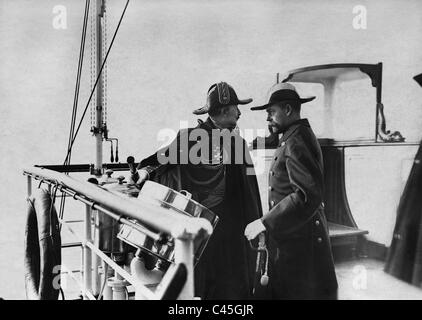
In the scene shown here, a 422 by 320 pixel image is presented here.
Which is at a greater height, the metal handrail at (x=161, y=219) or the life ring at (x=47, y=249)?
the metal handrail at (x=161, y=219)

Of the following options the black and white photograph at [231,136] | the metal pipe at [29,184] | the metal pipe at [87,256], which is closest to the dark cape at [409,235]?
the black and white photograph at [231,136]

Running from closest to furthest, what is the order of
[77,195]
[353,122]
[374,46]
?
[77,195] < [374,46] < [353,122]

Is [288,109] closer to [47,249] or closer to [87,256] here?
[87,256]

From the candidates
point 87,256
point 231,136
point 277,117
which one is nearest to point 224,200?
point 231,136

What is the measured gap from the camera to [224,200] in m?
1.91

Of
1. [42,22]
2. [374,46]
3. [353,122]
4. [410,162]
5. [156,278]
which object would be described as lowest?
[156,278]

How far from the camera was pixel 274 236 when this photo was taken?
178 centimetres

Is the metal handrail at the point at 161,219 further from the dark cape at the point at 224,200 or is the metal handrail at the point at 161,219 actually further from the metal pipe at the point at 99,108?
the metal pipe at the point at 99,108

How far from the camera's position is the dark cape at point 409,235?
1.77 metres

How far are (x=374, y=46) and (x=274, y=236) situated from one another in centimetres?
94

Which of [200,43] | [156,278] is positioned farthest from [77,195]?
[200,43]

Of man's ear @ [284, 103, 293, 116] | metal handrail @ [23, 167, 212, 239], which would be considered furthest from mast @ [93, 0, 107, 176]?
metal handrail @ [23, 167, 212, 239]

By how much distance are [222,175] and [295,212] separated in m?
0.37
